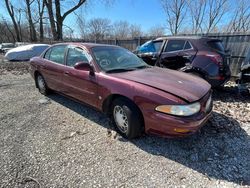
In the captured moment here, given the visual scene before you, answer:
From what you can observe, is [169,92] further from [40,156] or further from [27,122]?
[27,122]

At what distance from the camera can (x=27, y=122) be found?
3.78m

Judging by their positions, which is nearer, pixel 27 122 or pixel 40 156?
pixel 40 156

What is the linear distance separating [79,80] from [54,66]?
3.59 ft

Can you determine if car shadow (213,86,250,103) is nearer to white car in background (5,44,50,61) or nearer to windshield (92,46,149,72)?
windshield (92,46,149,72)

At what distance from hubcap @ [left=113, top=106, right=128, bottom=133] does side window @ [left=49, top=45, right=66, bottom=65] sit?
187cm

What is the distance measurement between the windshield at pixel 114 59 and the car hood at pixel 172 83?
0.30 meters

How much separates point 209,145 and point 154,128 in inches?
39.5

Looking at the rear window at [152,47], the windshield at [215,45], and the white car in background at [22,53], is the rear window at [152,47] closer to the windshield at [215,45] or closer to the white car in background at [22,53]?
the windshield at [215,45]

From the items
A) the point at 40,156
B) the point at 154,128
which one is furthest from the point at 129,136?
the point at 40,156

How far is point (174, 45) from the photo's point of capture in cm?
561

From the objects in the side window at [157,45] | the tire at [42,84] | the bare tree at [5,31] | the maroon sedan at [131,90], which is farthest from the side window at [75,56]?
the bare tree at [5,31]

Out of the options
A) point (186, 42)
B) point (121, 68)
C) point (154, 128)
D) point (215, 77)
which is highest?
point (186, 42)

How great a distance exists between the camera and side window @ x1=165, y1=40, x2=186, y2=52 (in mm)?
5430

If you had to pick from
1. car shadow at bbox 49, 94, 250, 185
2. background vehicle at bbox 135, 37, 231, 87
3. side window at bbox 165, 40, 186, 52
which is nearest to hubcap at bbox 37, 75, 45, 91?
car shadow at bbox 49, 94, 250, 185
